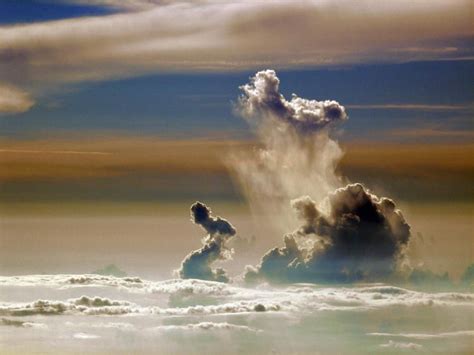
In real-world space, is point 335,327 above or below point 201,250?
below

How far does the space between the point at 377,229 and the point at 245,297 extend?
359 centimetres

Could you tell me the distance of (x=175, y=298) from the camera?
19.8 metres

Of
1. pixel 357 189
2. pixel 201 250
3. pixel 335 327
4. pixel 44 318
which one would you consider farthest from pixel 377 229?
pixel 44 318

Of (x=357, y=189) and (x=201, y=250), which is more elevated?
(x=357, y=189)

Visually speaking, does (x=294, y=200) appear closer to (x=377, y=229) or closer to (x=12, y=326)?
(x=377, y=229)

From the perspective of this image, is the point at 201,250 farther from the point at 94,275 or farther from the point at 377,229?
the point at 377,229

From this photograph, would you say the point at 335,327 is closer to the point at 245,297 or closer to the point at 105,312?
the point at 245,297

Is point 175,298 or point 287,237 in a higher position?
point 287,237

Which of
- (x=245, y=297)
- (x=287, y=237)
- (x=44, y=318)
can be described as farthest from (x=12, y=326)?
(x=287, y=237)

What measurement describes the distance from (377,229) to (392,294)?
1.66 metres

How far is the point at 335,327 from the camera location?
1995 centimetres

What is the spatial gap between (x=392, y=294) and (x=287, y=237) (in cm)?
291

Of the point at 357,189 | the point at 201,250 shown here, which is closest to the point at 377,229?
the point at 357,189

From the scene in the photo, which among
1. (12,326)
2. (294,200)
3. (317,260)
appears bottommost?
(12,326)
